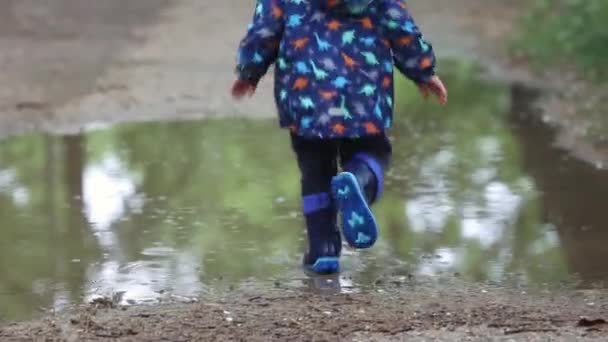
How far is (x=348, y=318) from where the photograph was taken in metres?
4.49

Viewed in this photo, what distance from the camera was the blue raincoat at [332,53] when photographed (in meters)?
4.97

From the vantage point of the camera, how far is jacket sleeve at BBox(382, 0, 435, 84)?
500 centimetres

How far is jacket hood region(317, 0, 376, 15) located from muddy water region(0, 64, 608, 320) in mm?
1092

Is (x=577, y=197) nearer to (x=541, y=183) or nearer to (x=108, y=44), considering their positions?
(x=541, y=183)

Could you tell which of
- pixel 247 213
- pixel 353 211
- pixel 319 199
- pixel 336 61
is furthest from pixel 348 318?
pixel 247 213

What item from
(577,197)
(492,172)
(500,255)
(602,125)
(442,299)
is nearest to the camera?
(442,299)

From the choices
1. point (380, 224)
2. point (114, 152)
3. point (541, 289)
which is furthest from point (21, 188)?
point (541, 289)

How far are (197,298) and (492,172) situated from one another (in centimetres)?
287

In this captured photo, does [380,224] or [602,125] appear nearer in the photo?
[380,224]

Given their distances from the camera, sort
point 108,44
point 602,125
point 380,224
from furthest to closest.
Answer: point 108,44
point 602,125
point 380,224

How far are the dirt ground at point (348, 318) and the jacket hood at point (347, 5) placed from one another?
43.7 inches

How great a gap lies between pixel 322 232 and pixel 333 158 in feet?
1.03

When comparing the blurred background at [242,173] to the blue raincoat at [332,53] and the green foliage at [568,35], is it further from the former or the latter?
the blue raincoat at [332,53]

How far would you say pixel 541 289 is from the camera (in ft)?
16.5
